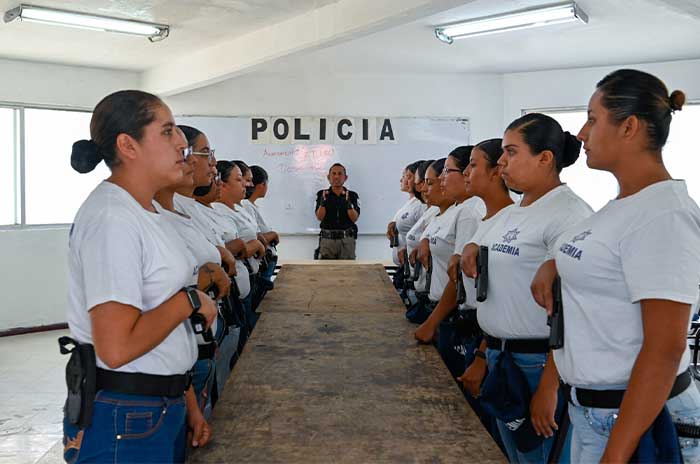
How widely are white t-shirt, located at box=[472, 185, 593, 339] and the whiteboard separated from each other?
4.99 meters

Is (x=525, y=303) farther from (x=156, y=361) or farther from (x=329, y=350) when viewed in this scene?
(x=156, y=361)

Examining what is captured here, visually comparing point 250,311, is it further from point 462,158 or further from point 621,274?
point 621,274

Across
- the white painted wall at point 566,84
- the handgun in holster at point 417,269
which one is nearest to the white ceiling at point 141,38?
the handgun in holster at point 417,269

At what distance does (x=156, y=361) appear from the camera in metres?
1.42

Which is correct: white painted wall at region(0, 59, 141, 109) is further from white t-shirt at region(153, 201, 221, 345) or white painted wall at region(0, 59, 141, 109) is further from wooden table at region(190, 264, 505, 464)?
white t-shirt at region(153, 201, 221, 345)

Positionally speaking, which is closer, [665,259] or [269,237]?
[665,259]

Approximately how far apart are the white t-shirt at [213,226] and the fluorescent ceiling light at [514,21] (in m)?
2.35

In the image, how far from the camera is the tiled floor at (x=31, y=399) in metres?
3.41

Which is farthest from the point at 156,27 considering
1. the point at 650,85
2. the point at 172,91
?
the point at 650,85

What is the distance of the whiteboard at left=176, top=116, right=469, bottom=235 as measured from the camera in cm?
691

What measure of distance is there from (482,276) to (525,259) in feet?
0.54

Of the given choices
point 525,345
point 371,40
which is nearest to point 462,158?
point 525,345

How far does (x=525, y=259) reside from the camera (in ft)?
6.39

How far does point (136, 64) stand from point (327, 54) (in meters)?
1.90
